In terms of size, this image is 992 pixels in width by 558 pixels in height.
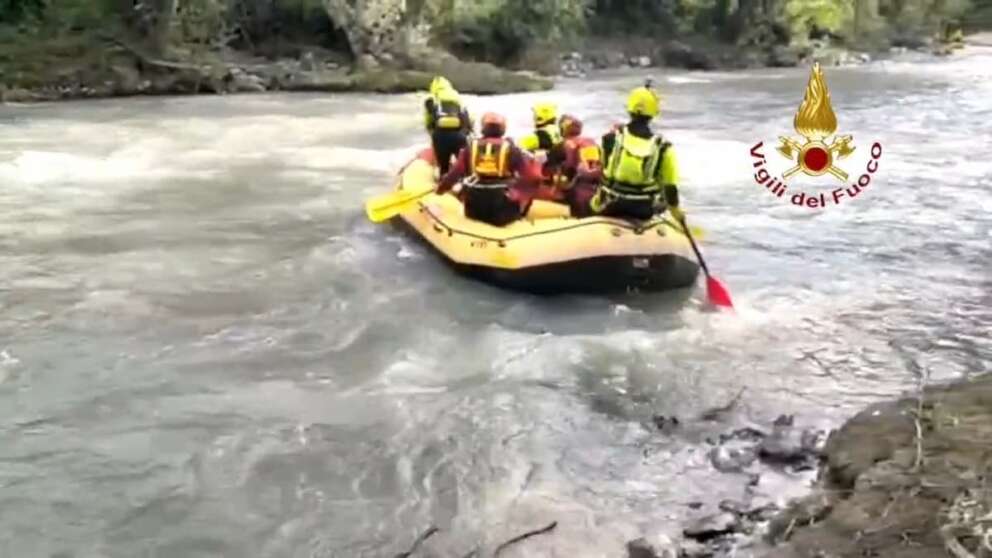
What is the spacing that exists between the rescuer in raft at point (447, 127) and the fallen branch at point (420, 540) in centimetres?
525

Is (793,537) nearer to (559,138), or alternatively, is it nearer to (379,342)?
(379,342)

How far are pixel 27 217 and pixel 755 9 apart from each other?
27234 mm

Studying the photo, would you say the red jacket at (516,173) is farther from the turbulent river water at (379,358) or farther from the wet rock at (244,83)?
the wet rock at (244,83)

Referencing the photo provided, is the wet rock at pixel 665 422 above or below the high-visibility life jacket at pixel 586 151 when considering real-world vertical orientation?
below

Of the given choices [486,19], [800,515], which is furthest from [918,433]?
[486,19]

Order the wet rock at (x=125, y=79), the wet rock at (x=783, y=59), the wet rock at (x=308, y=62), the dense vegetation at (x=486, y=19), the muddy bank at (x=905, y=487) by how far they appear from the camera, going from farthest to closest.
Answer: the wet rock at (x=783, y=59)
the wet rock at (x=308, y=62)
the dense vegetation at (x=486, y=19)
the wet rock at (x=125, y=79)
the muddy bank at (x=905, y=487)

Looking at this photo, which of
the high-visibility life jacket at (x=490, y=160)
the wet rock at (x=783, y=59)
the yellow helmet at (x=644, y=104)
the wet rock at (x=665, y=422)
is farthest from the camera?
the wet rock at (x=783, y=59)

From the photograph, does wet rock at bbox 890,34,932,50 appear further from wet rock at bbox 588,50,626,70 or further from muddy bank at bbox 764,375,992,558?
muddy bank at bbox 764,375,992,558

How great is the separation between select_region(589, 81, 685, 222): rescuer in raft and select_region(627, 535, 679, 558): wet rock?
11.9ft

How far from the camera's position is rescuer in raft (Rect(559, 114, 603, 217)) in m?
8.37

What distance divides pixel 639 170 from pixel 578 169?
0.85 metres

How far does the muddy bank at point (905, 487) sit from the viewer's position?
3803 mm

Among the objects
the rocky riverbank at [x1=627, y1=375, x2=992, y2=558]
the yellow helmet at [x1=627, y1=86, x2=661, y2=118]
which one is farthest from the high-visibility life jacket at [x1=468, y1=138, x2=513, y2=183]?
the rocky riverbank at [x1=627, y1=375, x2=992, y2=558]

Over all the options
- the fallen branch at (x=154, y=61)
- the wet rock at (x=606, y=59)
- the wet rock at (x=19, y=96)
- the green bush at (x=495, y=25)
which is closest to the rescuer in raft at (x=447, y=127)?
the wet rock at (x=19, y=96)
